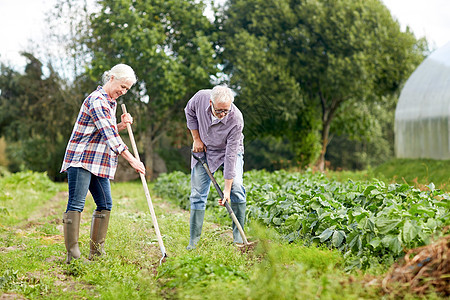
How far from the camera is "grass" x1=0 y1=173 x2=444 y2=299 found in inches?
109

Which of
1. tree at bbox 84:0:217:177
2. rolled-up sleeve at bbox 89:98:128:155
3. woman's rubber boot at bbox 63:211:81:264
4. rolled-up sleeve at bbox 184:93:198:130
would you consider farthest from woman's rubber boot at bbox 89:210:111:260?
tree at bbox 84:0:217:177

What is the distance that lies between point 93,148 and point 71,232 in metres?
0.77

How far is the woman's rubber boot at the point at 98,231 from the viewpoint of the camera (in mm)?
4250

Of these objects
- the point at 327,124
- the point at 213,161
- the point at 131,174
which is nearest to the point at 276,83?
the point at 327,124

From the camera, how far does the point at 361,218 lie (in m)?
3.93

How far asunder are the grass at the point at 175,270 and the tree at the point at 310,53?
10.6 metres

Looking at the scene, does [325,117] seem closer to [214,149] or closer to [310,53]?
[310,53]

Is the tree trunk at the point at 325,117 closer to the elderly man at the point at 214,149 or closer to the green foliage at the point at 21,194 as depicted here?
the green foliage at the point at 21,194

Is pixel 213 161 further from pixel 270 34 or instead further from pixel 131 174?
pixel 131 174

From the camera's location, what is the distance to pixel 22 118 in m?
20.3

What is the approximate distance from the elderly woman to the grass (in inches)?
15.4

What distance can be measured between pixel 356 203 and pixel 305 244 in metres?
0.88

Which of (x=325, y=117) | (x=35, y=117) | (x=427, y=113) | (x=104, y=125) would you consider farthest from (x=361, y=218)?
A: (x=35, y=117)

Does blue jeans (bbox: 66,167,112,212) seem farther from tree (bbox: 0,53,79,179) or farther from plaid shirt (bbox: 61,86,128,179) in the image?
tree (bbox: 0,53,79,179)
